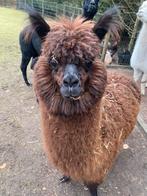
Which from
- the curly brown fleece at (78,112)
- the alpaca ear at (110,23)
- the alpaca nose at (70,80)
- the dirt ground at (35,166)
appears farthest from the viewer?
the dirt ground at (35,166)

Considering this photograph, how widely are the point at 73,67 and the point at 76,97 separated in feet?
0.69

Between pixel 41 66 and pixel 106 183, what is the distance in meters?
1.78

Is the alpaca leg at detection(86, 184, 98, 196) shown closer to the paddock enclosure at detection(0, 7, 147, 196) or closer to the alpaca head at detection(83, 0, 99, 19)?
the paddock enclosure at detection(0, 7, 147, 196)

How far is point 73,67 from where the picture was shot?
2086 mm

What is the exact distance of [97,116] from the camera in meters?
2.54

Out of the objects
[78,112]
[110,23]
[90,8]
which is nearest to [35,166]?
[78,112]

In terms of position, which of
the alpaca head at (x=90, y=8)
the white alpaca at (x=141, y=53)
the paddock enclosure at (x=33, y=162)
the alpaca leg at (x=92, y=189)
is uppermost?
the alpaca head at (x=90, y=8)

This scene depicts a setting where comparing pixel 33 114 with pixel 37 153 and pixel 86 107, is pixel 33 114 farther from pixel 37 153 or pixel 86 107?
pixel 86 107

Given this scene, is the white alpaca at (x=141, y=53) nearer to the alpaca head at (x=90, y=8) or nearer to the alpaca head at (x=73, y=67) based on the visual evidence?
the alpaca head at (x=90, y=8)

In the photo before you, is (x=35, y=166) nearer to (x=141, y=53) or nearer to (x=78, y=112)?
(x=78, y=112)

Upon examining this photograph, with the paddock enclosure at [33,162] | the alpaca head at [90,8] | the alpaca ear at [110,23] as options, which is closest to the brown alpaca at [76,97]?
the alpaca ear at [110,23]

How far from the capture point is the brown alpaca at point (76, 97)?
2.11m

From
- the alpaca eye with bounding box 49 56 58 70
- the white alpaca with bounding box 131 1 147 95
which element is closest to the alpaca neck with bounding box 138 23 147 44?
the white alpaca with bounding box 131 1 147 95

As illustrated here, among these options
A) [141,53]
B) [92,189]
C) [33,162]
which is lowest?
[33,162]
